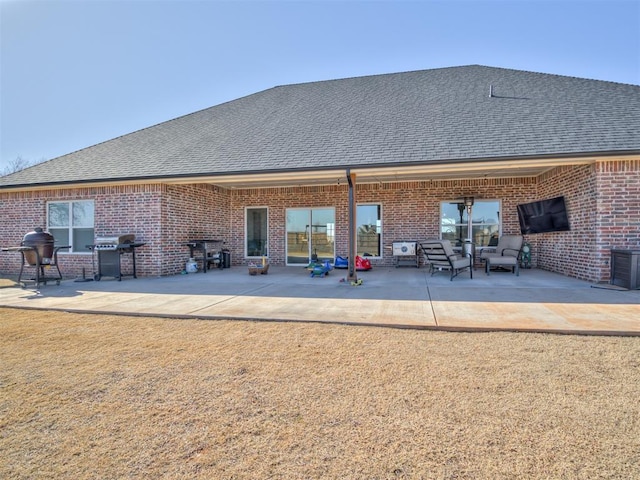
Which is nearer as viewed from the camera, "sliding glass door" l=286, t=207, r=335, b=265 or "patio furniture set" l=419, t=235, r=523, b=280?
"patio furniture set" l=419, t=235, r=523, b=280

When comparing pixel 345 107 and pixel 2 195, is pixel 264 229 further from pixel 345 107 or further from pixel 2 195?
pixel 2 195

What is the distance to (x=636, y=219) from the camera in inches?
281

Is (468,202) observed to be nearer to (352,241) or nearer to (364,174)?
(364,174)

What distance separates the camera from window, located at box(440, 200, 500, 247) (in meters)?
10.9

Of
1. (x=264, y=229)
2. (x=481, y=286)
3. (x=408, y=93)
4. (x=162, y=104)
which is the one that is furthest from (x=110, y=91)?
(x=481, y=286)

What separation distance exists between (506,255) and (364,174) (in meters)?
4.80

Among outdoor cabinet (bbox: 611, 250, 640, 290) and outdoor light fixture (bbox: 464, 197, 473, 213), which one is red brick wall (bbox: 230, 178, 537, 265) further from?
outdoor cabinet (bbox: 611, 250, 640, 290)

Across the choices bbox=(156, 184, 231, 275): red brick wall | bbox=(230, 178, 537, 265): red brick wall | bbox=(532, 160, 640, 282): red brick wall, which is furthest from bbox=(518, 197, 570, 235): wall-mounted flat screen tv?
bbox=(156, 184, 231, 275): red brick wall

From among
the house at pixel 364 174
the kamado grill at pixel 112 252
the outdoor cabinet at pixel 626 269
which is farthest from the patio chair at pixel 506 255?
the kamado grill at pixel 112 252

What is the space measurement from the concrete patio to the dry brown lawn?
610 mm

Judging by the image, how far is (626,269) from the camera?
6590 millimetres

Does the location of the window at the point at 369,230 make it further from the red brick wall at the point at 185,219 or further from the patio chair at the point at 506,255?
the red brick wall at the point at 185,219

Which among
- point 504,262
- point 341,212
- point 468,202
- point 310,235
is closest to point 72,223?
point 310,235

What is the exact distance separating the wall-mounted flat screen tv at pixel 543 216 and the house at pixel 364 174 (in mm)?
231
